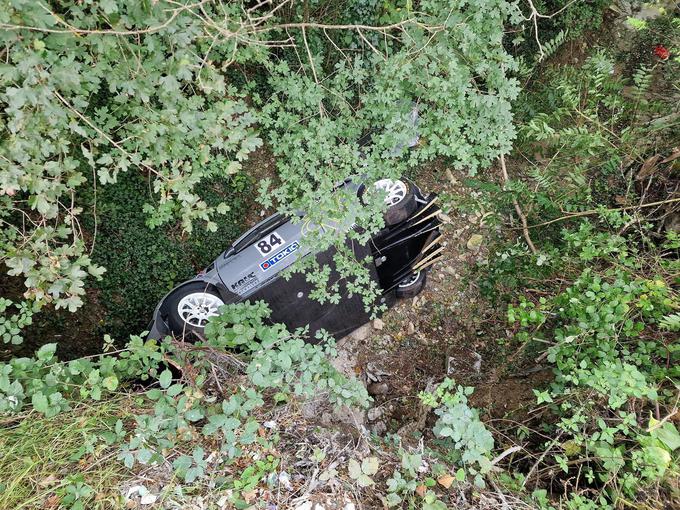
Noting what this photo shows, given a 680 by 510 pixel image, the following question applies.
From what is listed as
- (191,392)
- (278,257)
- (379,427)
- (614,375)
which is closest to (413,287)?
(379,427)

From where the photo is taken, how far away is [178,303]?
5227mm

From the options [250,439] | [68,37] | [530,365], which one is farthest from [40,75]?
[530,365]

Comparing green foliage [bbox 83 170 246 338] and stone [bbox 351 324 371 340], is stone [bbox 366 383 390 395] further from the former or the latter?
green foliage [bbox 83 170 246 338]

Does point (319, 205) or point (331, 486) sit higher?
point (319, 205)

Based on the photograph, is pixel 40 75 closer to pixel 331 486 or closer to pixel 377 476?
pixel 331 486

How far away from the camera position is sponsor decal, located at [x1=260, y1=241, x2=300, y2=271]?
16.2 feet

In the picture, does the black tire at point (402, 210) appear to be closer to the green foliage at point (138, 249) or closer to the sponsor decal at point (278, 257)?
the sponsor decal at point (278, 257)

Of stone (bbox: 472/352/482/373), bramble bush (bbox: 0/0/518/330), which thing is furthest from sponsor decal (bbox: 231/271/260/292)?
stone (bbox: 472/352/482/373)

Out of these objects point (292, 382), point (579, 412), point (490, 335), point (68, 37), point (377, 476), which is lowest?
point (490, 335)

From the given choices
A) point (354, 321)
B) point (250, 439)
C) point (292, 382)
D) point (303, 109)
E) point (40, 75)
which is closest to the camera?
point (40, 75)

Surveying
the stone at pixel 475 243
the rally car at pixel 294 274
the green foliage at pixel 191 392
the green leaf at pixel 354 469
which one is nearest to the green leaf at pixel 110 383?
the green foliage at pixel 191 392

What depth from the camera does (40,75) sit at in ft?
7.89

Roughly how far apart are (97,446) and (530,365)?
4540 millimetres

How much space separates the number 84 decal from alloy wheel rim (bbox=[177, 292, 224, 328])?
0.83 meters
